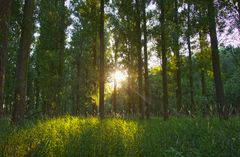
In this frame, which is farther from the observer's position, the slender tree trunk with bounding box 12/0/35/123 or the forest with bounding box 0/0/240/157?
the slender tree trunk with bounding box 12/0/35/123

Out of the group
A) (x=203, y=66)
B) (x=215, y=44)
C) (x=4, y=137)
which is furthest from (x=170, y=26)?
(x=4, y=137)

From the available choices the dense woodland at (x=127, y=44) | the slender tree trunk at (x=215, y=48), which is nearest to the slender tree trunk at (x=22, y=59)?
the dense woodland at (x=127, y=44)

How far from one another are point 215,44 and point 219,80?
1.76m

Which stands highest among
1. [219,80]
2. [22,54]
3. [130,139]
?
[22,54]

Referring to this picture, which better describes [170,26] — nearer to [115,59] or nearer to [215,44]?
[215,44]

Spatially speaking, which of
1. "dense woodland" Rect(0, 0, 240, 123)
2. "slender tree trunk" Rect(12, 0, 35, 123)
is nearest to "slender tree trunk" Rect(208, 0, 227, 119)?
"dense woodland" Rect(0, 0, 240, 123)

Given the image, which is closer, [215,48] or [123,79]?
[215,48]

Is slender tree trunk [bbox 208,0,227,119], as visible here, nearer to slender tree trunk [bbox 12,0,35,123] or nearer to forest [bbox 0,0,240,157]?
forest [bbox 0,0,240,157]

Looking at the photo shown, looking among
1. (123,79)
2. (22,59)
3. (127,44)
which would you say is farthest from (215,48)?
(123,79)

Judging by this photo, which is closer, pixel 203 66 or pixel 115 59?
pixel 203 66

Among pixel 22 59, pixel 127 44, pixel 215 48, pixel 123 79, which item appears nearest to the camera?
pixel 22 59

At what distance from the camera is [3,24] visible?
319 inches

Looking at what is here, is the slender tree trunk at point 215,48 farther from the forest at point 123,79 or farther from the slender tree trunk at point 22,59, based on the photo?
the slender tree trunk at point 22,59

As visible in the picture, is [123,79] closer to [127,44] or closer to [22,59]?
[127,44]
